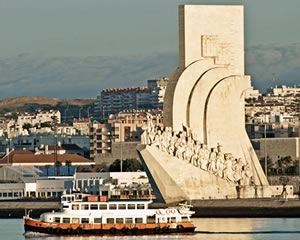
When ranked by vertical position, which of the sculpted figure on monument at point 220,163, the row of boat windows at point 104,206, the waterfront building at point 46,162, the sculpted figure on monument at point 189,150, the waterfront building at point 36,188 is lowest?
the waterfront building at point 36,188

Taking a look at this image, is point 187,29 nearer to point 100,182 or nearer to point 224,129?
point 224,129

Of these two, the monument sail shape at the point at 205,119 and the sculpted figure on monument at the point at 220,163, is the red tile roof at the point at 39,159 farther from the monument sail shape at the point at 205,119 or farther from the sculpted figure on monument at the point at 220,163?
the sculpted figure on monument at the point at 220,163

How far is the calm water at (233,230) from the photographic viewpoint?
52.6 metres

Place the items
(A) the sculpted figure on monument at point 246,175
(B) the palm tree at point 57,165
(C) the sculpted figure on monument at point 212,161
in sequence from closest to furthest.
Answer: (C) the sculpted figure on monument at point 212,161 → (A) the sculpted figure on monument at point 246,175 → (B) the palm tree at point 57,165

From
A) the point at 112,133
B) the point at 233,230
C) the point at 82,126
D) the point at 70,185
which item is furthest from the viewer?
the point at 82,126

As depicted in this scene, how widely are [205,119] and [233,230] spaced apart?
11154mm

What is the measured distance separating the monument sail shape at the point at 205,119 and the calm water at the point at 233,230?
109 inches

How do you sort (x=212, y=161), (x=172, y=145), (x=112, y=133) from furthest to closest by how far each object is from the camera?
(x=112, y=133) → (x=212, y=161) → (x=172, y=145)

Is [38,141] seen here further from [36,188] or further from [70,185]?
[70,185]

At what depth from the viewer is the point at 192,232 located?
54.5 m

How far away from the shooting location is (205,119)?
216 ft

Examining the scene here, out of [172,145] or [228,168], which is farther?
[228,168]

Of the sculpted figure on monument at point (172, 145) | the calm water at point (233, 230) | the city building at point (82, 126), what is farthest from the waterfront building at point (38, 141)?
the calm water at point (233, 230)

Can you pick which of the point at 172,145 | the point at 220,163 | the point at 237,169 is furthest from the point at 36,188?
the point at 172,145
